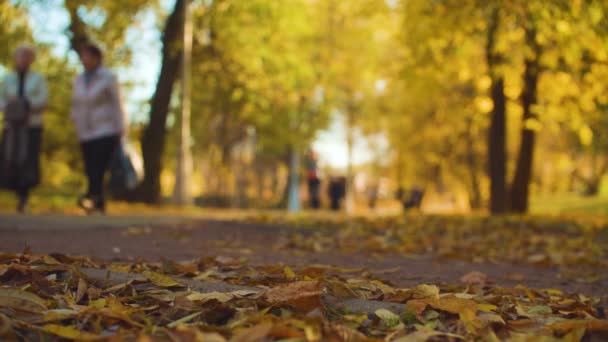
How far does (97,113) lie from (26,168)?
1180 millimetres

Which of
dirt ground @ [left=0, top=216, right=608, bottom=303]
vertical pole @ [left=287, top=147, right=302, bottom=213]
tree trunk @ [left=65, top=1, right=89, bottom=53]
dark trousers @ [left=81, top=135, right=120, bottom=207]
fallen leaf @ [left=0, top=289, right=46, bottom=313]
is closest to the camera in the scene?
fallen leaf @ [left=0, top=289, right=46, bottom=313]

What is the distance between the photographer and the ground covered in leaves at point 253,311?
2.48 m

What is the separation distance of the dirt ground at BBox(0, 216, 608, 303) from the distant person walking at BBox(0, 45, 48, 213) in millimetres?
1063

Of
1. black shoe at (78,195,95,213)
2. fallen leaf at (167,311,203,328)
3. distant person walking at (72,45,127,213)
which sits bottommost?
fallen leaf at (167,311,203,328)

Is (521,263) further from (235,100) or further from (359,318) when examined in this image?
(235,100)

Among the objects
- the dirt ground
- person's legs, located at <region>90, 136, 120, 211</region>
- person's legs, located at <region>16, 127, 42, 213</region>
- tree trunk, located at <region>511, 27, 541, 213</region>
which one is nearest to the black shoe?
person's legs, located at <region>90, 136, 120, 211</region>

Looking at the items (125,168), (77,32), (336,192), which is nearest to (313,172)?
(336,192)

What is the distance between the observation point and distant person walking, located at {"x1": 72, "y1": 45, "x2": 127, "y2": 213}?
958 centimetres

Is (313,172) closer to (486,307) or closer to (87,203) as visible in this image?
(87,203)

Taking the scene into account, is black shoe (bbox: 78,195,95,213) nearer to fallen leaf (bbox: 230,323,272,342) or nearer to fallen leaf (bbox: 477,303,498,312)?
fallen leaf (bbox: 477,303,498,312)

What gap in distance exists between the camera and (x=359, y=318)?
2.77 metres

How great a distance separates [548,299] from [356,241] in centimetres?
440

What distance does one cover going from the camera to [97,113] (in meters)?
9.60

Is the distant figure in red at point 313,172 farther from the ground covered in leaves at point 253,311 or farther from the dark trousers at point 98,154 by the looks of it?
the ground covered in leaves at point 253,311
